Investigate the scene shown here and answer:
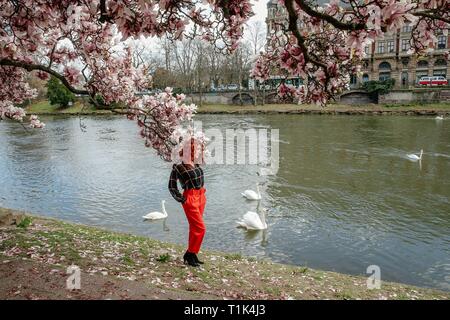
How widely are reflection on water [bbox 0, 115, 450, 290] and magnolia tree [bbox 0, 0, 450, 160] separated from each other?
5.86 metres

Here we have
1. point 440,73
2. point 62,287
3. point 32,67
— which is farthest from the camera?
point 440,73

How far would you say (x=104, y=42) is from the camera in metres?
8.58

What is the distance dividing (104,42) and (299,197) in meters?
11.2

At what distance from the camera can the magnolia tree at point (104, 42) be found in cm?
547

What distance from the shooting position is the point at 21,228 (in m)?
10.0

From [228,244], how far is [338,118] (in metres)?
38.6

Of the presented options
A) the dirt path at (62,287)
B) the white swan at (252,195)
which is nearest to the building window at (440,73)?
the white swan at (252,195)

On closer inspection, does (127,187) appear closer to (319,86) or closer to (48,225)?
(48,225)

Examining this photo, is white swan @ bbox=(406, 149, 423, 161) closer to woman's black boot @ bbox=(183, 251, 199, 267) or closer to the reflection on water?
the reflection on water

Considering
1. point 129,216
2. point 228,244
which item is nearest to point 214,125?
point 129,216

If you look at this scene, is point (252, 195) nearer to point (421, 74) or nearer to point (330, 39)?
point (330, 39)

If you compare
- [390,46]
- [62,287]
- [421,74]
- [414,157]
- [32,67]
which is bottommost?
[414,157]

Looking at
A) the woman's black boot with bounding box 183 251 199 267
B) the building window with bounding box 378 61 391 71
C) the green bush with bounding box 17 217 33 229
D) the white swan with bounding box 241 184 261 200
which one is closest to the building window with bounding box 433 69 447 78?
the building window with bounding box 378 61 391 71

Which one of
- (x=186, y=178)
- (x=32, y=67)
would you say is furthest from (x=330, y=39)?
(x=32, y=67)
